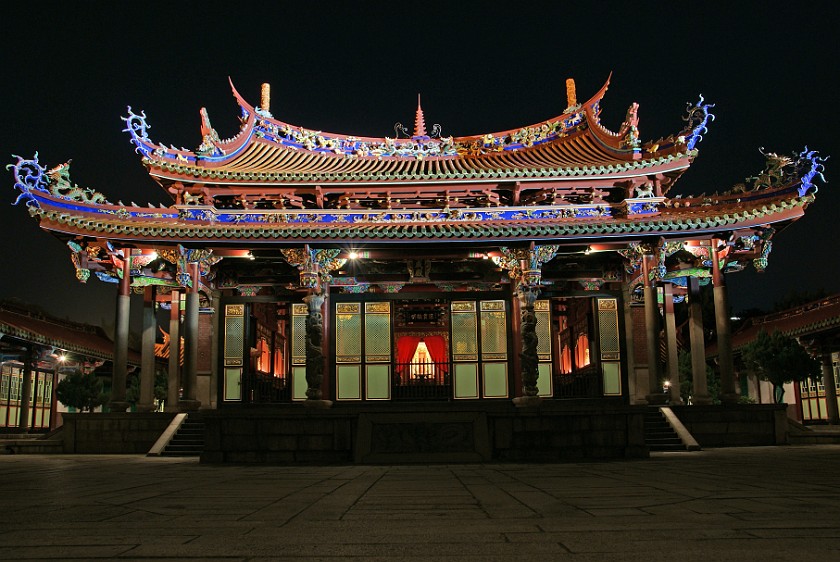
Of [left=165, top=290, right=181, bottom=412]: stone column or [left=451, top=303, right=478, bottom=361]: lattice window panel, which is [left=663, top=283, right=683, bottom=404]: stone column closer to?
[left=451, top=303, right=478, bottom=361]: lattice window panel

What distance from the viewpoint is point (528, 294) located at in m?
19.8

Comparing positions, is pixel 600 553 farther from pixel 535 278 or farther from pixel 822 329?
pixel 822 329

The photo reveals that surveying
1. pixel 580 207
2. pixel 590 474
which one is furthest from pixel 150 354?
pixel 590 474

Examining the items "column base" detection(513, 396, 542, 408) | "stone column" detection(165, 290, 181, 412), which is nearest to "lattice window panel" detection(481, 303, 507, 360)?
"column base" detection(513, 396, 542, 408)

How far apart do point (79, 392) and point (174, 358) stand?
46.2ft

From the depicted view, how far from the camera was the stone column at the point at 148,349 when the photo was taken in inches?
811

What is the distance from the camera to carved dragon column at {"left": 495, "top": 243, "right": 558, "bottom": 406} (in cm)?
1892

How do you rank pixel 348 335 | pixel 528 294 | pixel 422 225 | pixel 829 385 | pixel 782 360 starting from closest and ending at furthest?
pixel 528 294
pixel 422 225
pixel 348 335
pixel 782 360
pixel 829 385

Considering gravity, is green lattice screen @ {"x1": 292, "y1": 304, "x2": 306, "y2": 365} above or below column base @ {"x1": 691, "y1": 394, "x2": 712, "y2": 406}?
above

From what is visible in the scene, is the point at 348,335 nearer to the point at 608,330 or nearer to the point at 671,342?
the point at 608,330

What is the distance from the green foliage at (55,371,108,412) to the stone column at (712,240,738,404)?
86.8ft

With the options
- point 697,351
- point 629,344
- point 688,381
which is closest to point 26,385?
point 629,344

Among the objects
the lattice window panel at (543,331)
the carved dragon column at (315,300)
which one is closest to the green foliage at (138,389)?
the carved dragon column at (315,300)

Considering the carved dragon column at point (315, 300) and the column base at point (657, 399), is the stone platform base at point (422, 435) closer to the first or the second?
the carved dragon column at point (315, 300)
